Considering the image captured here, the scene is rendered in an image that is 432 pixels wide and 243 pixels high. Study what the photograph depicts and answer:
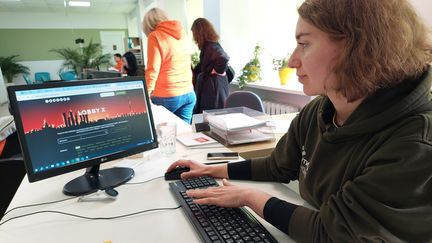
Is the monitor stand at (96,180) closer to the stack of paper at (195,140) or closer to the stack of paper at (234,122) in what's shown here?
the stack of paper at (195,140)

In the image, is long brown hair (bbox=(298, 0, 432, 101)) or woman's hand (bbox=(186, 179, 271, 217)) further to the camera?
woman's hand (bbox=(186, 179, 271, 217))

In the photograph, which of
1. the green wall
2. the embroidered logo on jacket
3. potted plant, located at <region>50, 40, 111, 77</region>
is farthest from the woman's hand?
the green wall

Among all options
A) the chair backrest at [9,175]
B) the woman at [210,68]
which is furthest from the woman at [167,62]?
the chair backrest at [9,175]

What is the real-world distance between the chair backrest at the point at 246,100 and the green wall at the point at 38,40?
8755mm

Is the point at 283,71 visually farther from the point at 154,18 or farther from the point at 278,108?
the point at 154,18

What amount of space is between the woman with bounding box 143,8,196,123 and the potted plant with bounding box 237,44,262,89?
2.99ft

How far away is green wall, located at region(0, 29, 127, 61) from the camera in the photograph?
28.8 ft

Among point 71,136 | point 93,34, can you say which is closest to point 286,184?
point 71,136

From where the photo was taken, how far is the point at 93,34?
31.9 ft

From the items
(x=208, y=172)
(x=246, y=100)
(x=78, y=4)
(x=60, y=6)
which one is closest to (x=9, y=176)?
(x=208, y=172)

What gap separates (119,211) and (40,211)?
25cm

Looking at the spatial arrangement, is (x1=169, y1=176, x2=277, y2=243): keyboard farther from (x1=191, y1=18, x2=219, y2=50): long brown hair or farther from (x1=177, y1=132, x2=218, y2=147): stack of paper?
(x1=191, y1=18, x2=219, y2=50): long brown hair

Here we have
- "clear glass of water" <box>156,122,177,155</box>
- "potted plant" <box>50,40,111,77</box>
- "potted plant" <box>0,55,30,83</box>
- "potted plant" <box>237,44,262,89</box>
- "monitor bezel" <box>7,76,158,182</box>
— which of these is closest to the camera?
"monitor bezel" <box>7,76,158,182</box>

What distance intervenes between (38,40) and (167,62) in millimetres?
8411
